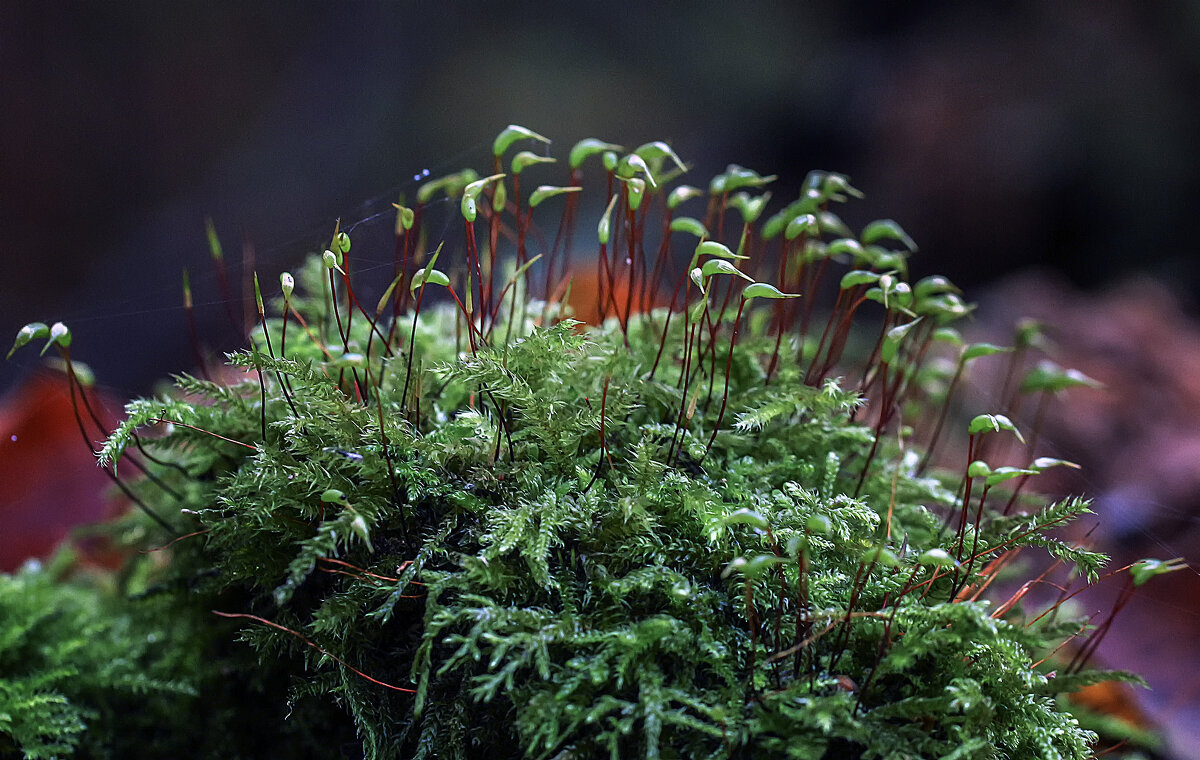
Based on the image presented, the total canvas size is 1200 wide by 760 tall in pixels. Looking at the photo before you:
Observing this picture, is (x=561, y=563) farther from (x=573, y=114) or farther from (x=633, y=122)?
(x=633, y=122)

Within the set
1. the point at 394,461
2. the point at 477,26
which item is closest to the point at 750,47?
the point at 477,26

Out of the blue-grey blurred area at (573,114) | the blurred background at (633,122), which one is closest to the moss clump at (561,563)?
the blurred background at (633,122)

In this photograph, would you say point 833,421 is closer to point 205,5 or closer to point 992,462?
point 992,462

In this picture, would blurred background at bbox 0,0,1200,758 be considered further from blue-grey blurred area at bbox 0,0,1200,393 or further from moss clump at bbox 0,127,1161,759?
moss clump at bbox 0,127,1161,759

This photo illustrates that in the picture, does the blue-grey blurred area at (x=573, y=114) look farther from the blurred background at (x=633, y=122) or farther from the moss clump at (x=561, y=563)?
the moss clump at (x=561, y=563)

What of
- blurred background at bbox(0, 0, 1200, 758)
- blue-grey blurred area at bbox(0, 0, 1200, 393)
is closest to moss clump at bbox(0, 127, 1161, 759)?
blurred background at bbox(0, 0, 1200, 758)

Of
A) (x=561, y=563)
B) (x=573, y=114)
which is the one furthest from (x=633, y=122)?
(x=561, y=563)

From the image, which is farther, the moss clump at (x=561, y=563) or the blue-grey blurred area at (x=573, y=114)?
the blue-grey blurred area at (x=573, y=114)
